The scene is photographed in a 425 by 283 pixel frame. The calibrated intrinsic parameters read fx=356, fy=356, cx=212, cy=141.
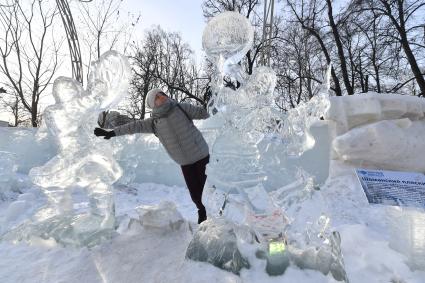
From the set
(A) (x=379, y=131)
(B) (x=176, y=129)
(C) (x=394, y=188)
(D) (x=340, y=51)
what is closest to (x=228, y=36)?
(B) (x=176, y=129)

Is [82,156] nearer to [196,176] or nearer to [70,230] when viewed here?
[70,230]

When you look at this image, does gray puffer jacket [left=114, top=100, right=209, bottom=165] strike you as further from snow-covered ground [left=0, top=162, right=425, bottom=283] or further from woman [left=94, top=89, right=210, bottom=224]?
snow-covered ground [left=0, top=162, right=425, bottom=283]

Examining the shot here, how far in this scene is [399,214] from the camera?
2.95 m

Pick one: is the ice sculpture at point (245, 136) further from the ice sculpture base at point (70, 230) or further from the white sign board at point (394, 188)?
the ice sculpture base at point (70, 230)

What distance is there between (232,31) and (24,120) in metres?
25.8

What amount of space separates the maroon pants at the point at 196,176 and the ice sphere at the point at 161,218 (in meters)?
0.27

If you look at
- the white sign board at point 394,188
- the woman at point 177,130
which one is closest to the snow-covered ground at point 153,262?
the white sign board at point 394,188

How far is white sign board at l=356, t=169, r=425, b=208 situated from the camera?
9.13 ft

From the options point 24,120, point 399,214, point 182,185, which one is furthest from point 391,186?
point 24,120

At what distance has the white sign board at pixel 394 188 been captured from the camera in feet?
9.13

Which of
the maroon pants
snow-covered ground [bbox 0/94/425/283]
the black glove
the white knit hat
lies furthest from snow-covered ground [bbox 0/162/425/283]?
the white knit hat

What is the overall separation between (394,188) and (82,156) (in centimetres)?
260

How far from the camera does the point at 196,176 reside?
331 cm

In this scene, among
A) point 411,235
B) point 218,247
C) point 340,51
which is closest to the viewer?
point 218,247
